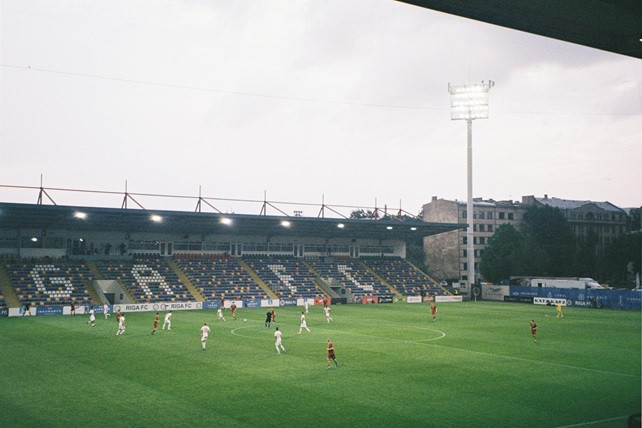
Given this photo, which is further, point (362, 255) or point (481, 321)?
point (362, 255)

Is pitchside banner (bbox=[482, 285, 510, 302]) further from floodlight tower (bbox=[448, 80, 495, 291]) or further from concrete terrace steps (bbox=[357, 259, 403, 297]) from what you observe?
concrete terrace steps (bbox=[357, 259, 403, 297])

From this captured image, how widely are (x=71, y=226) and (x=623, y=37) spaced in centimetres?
6506

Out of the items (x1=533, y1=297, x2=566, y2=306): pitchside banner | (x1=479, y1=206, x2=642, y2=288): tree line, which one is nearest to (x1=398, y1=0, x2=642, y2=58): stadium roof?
(x1=533, y1=297, x2=566, y2=306): pitchside banner

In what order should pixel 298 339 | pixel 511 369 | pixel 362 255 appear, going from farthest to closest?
1. pixel 362 255
2. pixel 298 339
3. pixel 511 369

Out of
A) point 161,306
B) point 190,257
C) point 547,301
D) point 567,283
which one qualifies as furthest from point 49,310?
point 567,283

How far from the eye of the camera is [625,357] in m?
31.4

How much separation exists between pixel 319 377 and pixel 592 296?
56.8 m

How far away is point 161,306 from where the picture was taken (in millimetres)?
61969

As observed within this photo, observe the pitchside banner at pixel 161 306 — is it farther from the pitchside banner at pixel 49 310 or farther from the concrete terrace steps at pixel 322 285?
the concrete terrace steps at pixel 322 285

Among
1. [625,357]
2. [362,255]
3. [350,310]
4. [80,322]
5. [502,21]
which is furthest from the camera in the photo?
[362,255]

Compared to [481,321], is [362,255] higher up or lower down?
higher up

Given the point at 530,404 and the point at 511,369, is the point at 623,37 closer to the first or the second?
the point at 530,404

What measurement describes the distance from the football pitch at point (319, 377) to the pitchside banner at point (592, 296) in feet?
77.8

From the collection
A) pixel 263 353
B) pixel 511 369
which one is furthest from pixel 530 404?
pixel 263 353
